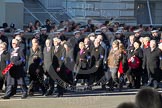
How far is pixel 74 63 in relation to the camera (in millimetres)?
15188

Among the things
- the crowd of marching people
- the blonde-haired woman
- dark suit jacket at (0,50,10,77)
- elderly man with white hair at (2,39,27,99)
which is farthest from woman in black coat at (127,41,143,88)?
dark suit jacket at (0,50,10,77)

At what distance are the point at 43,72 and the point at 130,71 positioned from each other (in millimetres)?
2890

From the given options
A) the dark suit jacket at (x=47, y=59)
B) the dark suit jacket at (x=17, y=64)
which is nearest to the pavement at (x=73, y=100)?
the dark suit jacket at (x=17, y=64)

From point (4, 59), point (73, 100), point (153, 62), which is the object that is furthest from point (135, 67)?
point (4, 59)

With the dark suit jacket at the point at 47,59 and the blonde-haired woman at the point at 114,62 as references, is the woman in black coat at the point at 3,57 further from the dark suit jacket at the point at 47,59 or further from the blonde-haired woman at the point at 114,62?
the blonde-haired woman at the point at 114,62

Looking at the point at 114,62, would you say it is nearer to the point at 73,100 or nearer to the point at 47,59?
the point at 47,59

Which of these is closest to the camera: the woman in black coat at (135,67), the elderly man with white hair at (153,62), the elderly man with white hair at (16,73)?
the elderly man with white hair at (16,73)

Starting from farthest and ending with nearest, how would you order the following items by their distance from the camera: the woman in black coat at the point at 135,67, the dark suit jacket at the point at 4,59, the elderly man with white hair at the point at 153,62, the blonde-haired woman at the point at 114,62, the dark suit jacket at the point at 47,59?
1. the woman in black coat at the point at 135,67
2. the elderly man with white hair at the point at 153,62
3. the blonde-haired woman at the point at 114,62
4. the dark suit jacket at the point at 47,59
5. the dark suit jacket at the point at 4,59

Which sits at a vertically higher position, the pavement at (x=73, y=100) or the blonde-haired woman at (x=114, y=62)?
the blonde-haired woman at (x=114, y=62)

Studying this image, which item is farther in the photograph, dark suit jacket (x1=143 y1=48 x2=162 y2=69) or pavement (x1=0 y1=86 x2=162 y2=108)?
dark suit jacket (x1=143 y1=48 x2=162 y2=69)

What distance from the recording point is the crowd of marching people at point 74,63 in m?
13.9

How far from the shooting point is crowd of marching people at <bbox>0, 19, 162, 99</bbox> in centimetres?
1386

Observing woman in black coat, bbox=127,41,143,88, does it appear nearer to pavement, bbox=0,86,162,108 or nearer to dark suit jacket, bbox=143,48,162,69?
dark suit jacket, bbox=143,48,162,69

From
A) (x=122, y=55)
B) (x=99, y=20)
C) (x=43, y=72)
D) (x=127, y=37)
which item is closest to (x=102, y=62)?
(x=122, y=55)
